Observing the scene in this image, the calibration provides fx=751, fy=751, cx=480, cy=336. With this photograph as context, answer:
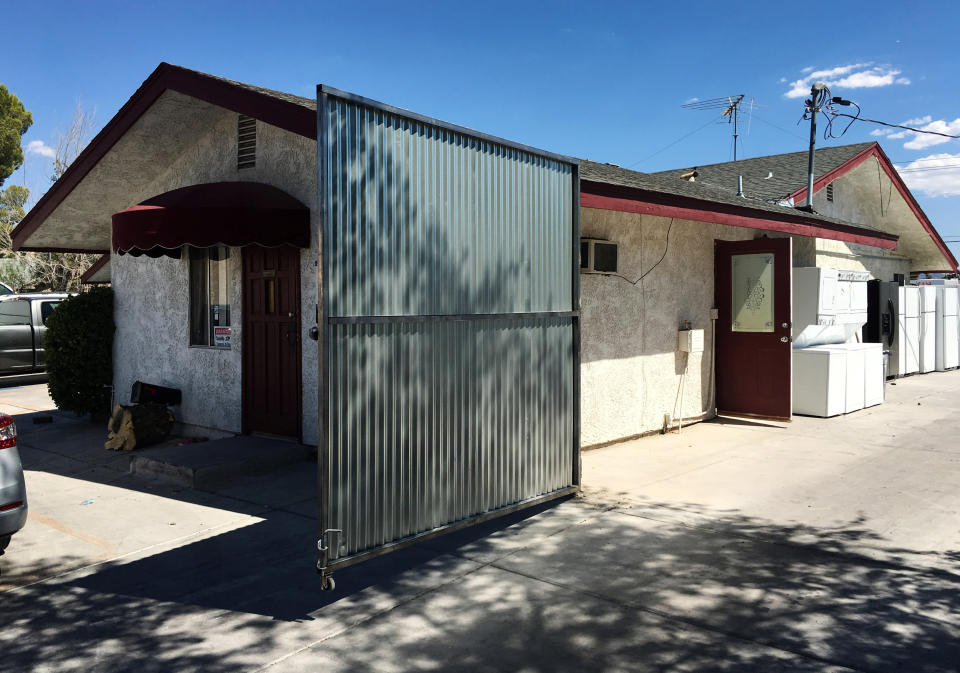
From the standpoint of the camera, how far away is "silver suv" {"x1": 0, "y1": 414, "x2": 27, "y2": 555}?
4625 millimetres

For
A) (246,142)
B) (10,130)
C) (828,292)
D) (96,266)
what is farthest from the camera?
(10,130)

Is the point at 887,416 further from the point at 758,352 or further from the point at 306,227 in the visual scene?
the point at 306,227

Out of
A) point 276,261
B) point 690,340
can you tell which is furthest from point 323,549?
point 690,340

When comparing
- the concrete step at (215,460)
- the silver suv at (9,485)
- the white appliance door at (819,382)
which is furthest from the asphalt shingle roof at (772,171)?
the silver suv at (9,485)

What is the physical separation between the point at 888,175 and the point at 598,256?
1124 centimetres

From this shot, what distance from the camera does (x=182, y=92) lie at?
27.4 ft

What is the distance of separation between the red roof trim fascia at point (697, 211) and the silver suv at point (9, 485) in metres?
5.08

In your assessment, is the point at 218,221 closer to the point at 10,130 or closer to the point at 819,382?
the point at 819,382

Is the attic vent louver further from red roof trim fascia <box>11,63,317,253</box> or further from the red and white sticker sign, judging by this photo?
the red and white sticker sign

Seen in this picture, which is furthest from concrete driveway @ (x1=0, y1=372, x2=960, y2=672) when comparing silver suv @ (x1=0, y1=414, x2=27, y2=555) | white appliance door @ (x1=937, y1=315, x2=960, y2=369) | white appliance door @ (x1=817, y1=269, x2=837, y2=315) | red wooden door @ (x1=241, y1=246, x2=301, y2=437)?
white appliance door @ (x1=937, y1=315, x2=960, y2=369)

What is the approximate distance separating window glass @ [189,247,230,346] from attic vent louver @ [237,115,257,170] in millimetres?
1083

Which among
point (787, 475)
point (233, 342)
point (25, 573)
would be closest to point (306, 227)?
point (233, 342)

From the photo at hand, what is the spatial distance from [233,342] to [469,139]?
15.7ft

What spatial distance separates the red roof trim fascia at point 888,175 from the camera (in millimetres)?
14898
